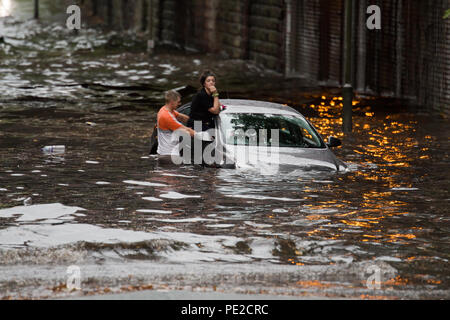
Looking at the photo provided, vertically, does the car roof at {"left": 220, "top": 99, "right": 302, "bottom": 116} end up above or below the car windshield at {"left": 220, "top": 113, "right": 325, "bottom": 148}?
above

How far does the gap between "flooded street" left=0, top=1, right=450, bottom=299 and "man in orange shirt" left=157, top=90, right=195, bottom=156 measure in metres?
0.41

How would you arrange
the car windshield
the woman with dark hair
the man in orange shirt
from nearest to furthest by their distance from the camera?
the car windshield, the woman with dark hair, the man in orange shirt

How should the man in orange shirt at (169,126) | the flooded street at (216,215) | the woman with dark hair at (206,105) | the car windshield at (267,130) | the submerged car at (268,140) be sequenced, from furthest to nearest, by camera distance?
the man in orange shirt at (169,126)
the woman with dark hair at (206,105)
the car windshield at (267,130)
the submerged car at (268,140)
the flooded street at (216,215)

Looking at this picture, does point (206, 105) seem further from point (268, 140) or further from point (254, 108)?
point (268, 140)

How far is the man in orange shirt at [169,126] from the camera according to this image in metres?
14.2

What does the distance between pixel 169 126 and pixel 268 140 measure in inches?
61.6

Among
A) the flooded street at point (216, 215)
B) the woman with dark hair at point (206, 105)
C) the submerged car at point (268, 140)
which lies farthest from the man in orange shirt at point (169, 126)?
the submerged car at point (268, 140)

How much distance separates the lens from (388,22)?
2541 centimetres

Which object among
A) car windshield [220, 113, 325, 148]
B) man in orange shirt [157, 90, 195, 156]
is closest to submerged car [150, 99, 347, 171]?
car windshield [220, 113, 325, 148]

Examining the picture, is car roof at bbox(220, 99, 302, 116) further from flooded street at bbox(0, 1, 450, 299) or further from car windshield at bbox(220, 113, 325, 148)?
flooded street at bbox(0, 1, 450, 299)

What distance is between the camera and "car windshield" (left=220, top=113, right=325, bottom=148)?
13475mm

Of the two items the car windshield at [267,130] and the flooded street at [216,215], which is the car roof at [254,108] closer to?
the car windshield at [267,130]

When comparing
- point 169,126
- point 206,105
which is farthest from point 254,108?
point 169,126

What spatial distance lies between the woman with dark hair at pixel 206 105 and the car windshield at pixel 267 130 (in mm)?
186
